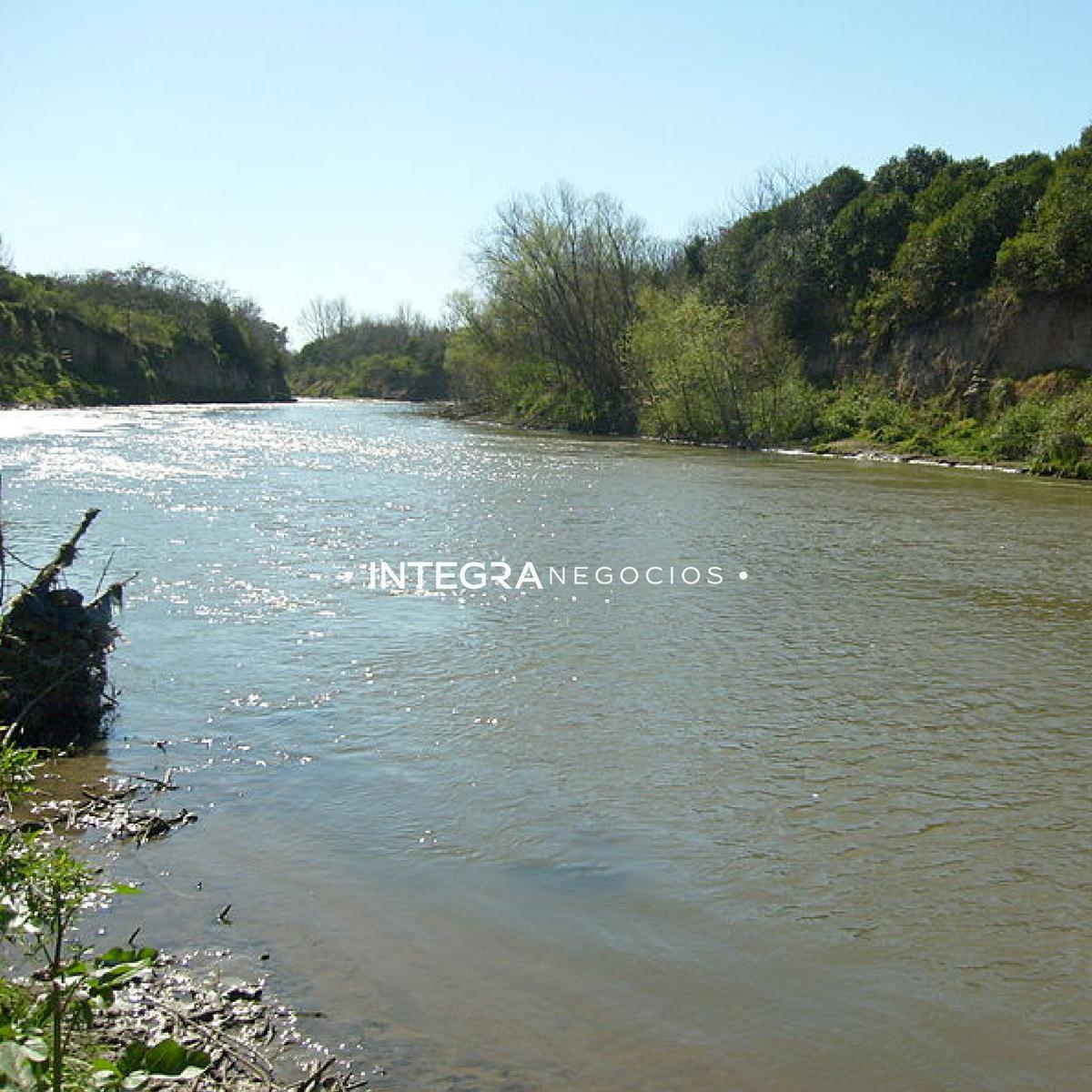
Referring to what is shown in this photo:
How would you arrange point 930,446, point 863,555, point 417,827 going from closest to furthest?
1. point 417,827
2. point 863,555
3. point 930,446

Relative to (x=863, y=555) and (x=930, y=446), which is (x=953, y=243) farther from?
(x=863, y=555)

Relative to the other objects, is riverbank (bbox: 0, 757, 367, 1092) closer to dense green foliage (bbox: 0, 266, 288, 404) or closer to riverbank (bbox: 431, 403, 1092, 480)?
riverbank (bbox: 431, 403, 1092, 480)

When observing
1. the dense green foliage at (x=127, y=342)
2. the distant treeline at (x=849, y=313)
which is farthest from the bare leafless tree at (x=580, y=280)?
the dense green foliage at (x=127, y=342)

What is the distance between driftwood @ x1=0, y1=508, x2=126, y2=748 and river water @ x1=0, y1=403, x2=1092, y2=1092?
384 mm

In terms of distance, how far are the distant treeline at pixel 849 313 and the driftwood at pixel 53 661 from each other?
27.7 m

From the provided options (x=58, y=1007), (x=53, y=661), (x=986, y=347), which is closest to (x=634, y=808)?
(x=53, y=661)

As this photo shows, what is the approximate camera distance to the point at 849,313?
45000mm

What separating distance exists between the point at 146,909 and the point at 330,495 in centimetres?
1848

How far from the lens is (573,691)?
345 inches

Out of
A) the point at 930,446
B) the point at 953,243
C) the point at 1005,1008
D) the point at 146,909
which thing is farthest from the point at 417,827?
the point at 953,243

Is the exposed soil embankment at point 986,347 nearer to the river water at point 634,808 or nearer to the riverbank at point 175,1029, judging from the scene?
the river water at point 634,808

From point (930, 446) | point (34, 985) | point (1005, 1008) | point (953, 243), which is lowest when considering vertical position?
point (1005, 1008)

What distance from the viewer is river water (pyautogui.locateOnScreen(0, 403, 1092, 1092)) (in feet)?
13.5

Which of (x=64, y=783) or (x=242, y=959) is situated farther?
(x=64, y=783)
